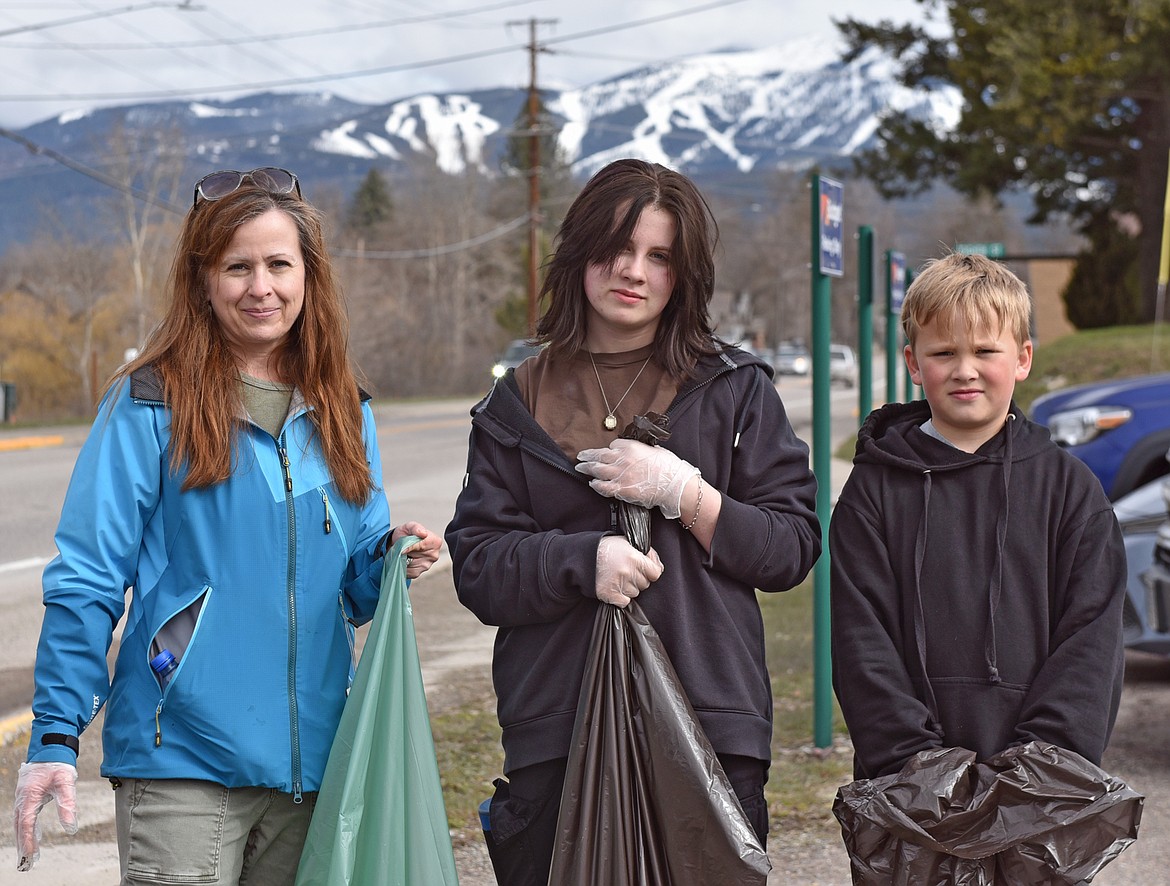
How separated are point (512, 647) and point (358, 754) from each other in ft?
1.20

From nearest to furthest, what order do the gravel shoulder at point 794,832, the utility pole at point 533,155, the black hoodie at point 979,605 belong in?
the black hoodie at point 979,605 < the gravel shoulder at point 794,832 < the utility pole at point 533,155

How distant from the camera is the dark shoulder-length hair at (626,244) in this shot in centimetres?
261

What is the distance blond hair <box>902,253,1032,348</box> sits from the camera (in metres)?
2.66

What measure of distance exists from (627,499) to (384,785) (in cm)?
70

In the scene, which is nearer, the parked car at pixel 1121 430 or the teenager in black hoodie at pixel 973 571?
the teenager in black hoodie at pixel 973 571

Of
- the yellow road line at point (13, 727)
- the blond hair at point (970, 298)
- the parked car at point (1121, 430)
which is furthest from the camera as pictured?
the parked car at point (1121, 430)

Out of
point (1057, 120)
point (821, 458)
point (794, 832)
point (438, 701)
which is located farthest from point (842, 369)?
point (794, 832)

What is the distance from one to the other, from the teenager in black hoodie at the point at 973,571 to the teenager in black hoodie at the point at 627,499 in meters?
0.17

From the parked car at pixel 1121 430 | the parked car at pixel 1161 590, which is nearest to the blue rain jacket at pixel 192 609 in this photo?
the parked car at pixel 1161 590

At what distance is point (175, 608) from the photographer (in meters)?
2.42

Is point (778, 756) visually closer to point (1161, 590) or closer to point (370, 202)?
point (1161, 590)

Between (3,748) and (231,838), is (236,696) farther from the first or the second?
(3,748)

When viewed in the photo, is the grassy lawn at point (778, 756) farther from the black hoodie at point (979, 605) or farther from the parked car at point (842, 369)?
the parked car at point (842, 369)

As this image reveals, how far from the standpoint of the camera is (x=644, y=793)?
2.47 meters
